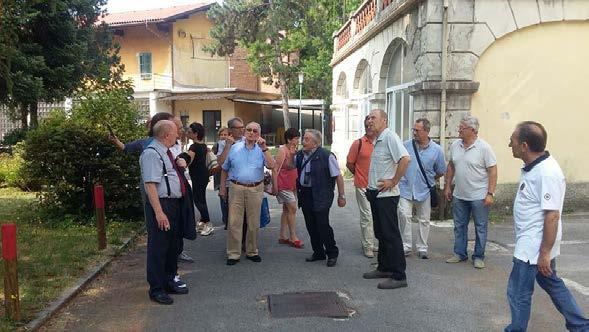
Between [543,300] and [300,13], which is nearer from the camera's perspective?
[543,300]

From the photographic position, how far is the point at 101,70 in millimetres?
11234

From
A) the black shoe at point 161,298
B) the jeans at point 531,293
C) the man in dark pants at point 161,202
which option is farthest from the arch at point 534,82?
the black shoe at point 161,298

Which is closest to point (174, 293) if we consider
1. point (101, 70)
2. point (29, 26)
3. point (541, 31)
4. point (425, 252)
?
point (425, 252)

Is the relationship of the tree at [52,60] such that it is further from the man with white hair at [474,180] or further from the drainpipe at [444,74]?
the man with white hair at [474,180]

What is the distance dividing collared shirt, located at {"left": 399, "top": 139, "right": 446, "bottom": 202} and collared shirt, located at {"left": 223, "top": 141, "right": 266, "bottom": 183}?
6.10 ft

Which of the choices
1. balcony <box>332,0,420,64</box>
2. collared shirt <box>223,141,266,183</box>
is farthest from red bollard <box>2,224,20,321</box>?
balcony <box>332,0,420,64</box>

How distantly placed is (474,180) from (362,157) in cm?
140

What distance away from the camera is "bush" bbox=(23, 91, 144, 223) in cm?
884

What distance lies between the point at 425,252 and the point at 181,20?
30.4 m

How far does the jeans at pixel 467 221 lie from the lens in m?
6.81

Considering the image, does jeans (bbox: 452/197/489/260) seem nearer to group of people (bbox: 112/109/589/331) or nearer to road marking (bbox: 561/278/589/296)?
group of people (bbox: 112/109/589/331)

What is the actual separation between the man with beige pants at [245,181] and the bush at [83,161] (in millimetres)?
2743

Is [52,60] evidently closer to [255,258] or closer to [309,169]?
[255,258]

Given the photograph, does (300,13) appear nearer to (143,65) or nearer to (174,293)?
(143,65)
